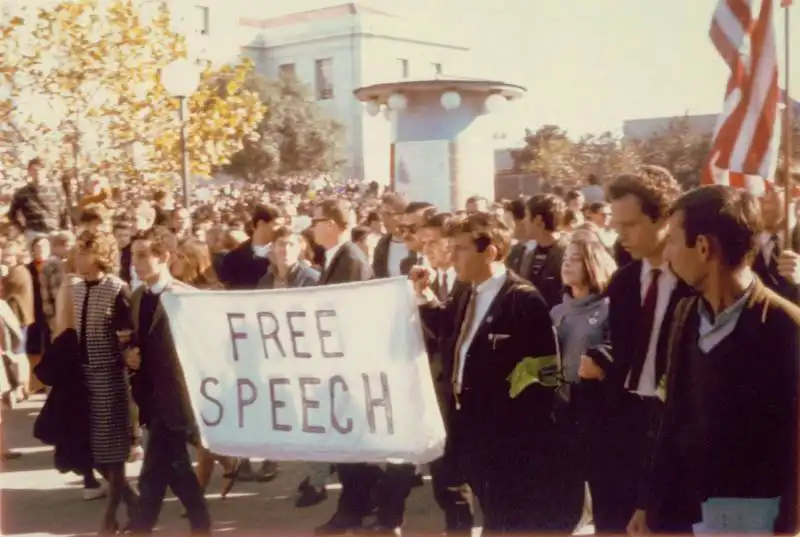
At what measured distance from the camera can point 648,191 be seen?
200 inches

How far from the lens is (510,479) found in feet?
17.4

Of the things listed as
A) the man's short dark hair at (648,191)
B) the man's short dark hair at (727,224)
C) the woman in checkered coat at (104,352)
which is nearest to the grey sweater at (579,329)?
the man's short dark hair at (648,191)

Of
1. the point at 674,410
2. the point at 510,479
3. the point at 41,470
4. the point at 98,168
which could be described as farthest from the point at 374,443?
the point at 98,168

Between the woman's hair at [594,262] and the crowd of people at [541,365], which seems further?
the woman's hair at [594,262]

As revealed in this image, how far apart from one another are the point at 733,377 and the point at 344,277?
391cm

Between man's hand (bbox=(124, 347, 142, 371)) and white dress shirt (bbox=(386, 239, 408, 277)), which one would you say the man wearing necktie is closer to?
man's hand (bbox=(124, 347, 142, 371))

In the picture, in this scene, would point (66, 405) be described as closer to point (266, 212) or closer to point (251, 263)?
point (266, 212)

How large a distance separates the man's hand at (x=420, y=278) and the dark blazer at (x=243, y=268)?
3395 millimetres

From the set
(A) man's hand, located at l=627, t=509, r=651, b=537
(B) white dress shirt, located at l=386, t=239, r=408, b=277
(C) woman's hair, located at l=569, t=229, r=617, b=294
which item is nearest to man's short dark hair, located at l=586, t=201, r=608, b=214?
(B) white dress shirt, located at l=386, t=239, r=408, b=277

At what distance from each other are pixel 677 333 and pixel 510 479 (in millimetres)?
1655

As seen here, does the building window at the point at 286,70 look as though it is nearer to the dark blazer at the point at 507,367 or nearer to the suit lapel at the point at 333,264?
the suit lapel at the point at 333,264

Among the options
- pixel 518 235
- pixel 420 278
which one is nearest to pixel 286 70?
pixel 518 235

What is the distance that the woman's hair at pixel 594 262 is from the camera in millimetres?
5941

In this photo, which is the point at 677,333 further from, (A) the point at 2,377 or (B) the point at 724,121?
(A) the point at 2,377
